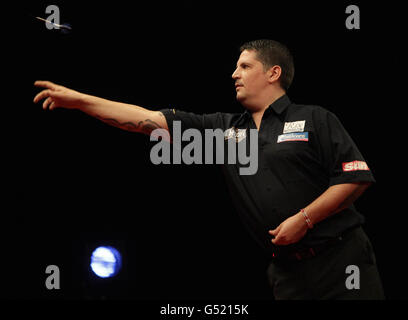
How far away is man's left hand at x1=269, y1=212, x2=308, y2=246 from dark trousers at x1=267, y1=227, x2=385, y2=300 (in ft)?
0.47

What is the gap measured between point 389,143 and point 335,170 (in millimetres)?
1331

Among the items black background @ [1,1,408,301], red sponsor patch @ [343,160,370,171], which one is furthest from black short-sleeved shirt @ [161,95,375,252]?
black background @ [1,1,408,301]

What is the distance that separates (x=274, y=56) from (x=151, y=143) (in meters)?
1.35

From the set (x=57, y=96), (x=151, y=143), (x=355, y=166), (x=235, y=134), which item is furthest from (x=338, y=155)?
(x=151, y=143)

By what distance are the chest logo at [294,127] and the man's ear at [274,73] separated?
28 centimetres

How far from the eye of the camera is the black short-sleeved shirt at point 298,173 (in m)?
1.68

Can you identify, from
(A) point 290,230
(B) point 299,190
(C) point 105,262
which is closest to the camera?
(A) point 290,230

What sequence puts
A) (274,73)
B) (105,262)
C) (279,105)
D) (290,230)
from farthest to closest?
(105,262)
(274,73)
(279,105)
(290,230)

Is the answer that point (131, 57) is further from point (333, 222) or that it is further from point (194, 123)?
point (333, 222)

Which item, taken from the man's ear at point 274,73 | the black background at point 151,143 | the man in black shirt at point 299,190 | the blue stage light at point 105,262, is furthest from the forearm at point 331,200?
the blue stage light at point 105,262

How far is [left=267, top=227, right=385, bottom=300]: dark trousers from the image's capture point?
163cm

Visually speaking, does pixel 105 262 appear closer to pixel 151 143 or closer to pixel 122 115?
pixel 151 143

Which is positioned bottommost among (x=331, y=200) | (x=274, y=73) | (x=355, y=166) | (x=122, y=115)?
(x=331, y=200)

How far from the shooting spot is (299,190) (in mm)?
1721
